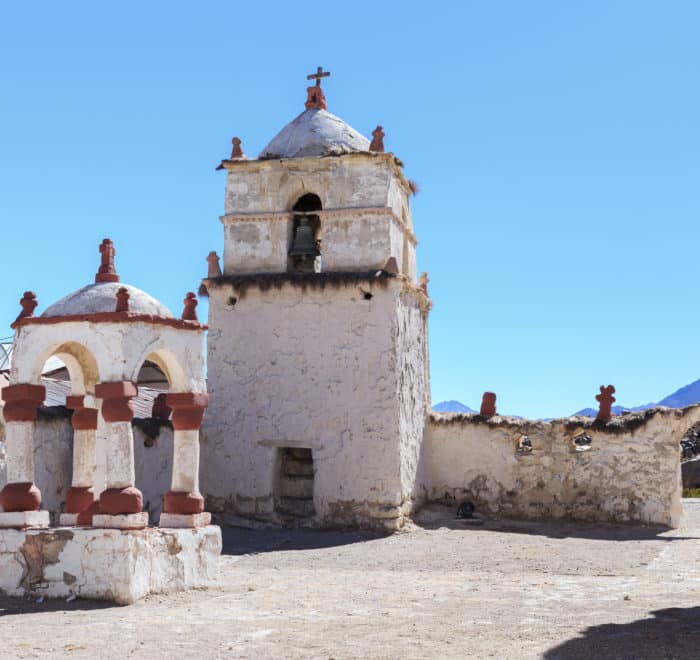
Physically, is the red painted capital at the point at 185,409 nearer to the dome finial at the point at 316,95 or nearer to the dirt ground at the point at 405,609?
the dirt ground at the point at 405,609

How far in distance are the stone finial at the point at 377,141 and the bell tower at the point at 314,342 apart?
39 mm

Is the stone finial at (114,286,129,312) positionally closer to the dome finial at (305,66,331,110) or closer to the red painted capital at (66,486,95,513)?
the red painted capital at (66,486,95,513)

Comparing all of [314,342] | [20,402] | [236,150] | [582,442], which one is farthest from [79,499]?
[582,442]

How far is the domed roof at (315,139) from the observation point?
1677 cm

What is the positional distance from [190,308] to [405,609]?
4.29 m

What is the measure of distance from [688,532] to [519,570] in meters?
5.43

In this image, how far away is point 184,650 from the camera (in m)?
6.99

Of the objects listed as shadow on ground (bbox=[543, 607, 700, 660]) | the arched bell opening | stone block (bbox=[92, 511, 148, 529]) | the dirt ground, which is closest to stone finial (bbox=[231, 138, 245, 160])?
the arched bell opening

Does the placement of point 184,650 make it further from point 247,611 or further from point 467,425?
point 467,425

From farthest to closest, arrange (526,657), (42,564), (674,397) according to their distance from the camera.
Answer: (674,397) → (42,564) → (526,657)

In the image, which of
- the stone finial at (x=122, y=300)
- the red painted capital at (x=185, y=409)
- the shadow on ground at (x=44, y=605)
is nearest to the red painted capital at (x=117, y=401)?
the stone finial at (x=122, y=300)

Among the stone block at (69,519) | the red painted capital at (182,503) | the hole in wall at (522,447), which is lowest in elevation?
the stone block at (69,519)

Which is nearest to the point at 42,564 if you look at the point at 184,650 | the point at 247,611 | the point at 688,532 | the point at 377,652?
the point at 247,611

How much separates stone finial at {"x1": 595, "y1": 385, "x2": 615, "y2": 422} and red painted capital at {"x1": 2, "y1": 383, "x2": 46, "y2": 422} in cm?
1061
